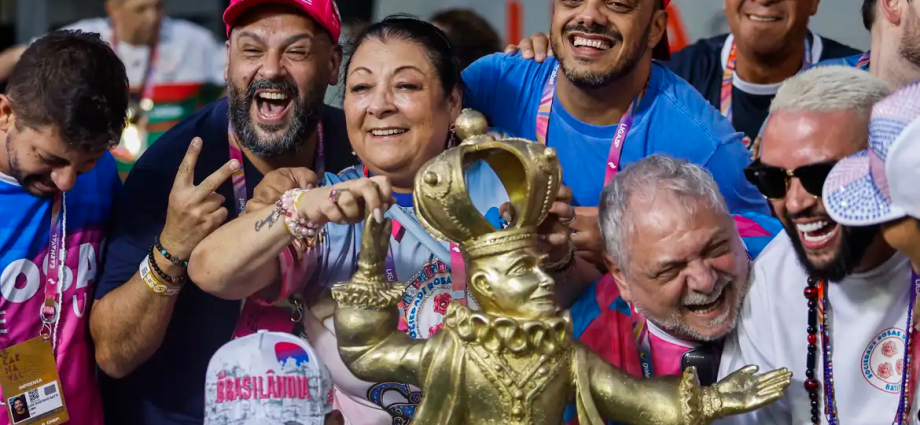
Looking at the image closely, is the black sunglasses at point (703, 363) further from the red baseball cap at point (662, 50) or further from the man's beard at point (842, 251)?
the red baseball cap at point (662, 50)

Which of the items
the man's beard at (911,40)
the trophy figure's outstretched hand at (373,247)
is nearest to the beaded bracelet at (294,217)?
the trophy figure's outstretched hand at (373,247)

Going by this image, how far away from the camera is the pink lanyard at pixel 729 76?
314 centimetres

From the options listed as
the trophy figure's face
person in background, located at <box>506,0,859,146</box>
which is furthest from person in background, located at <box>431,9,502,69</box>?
the trophy figure's face

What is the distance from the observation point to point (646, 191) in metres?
1.92

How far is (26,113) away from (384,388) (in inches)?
35.6

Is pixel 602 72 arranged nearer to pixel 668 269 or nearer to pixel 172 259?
pixel 668 269

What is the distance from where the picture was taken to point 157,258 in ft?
7.08

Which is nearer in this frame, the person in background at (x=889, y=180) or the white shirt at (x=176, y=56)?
the person in background at (x=889, y=180)

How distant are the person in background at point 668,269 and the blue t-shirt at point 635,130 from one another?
34 cm

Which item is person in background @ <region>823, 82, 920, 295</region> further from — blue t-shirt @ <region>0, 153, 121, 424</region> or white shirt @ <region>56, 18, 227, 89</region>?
white shirt @ <region>56, 18, 227, 89</region>

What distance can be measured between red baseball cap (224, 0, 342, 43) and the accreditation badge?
819 millimetres

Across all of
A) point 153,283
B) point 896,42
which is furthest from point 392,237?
point 896,42

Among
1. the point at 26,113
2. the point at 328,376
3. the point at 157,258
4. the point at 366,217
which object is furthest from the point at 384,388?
the point at 26,113

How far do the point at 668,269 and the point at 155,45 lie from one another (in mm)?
3988
